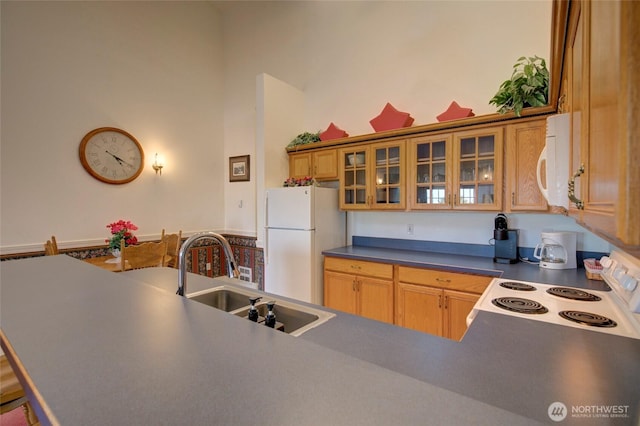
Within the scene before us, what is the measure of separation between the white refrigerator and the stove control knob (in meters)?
2.20

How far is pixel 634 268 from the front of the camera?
3.92 feet

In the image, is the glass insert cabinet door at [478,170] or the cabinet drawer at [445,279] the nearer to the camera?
the cabinet drawer at [445,279]

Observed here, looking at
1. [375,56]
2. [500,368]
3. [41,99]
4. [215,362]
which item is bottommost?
[500,368]

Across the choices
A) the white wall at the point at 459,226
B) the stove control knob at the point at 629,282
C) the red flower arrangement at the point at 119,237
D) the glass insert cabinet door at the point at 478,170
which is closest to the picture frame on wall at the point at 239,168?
the red flower arrangement at the point at 119,237

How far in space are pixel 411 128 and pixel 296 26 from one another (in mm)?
2420

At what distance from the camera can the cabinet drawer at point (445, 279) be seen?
2.18m

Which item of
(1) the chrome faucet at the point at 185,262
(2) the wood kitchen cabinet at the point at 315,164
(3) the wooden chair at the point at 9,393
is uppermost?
(2) the wood kitchen cabinet at the point at 315,164

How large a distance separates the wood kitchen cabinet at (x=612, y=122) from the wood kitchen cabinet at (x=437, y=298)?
5.31 ft

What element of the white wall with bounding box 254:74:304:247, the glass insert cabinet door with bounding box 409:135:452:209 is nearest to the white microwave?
the glass insert cabinet door with bounding box 409:135:452:209

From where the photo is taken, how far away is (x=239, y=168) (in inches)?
178

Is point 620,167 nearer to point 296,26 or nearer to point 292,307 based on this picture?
point 292,307

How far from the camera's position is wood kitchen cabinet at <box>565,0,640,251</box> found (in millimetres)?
386

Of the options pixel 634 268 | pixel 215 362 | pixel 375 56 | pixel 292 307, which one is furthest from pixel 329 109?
pixel 215 362

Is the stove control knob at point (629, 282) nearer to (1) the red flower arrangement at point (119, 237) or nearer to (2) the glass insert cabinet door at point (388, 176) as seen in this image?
(2) the glass insert cabinet door at point (388, 176)
